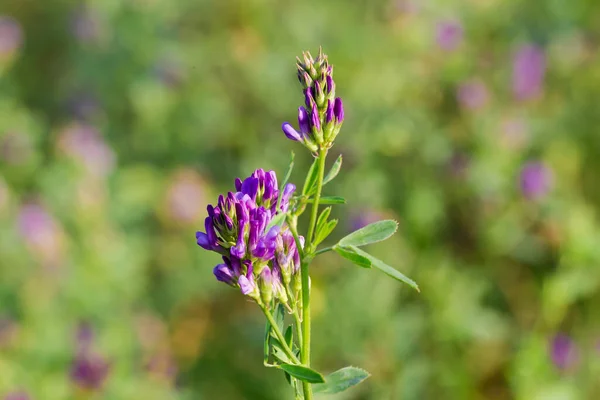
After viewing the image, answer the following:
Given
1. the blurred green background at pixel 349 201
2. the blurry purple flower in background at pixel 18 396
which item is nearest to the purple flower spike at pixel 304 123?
the blurred green background at pixel 349 201

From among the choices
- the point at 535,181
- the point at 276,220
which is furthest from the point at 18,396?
the point at 535,181

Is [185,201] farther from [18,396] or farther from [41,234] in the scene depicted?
[18,396]

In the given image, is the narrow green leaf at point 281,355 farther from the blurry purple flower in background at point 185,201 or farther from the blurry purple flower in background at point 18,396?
the blurry purple flower in background at point 185,201

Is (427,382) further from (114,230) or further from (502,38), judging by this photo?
(502,38)

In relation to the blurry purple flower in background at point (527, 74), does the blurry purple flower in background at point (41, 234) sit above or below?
below

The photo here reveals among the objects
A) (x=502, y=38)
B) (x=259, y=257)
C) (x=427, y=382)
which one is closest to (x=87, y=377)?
(x=427, y=382)

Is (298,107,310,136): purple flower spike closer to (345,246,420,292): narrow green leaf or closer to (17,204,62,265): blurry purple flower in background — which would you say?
(345,246,420,292): narrow green leaf
